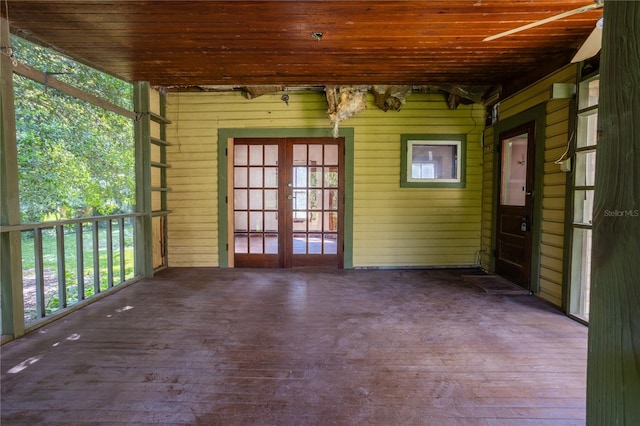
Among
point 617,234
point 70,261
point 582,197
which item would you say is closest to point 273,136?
point 70,261

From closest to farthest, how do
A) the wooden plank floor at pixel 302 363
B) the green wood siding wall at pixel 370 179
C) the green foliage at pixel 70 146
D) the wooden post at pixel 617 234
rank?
the wooden post at pixel 617 234 → the wooden plank floor at pixel 302 363 → the green foliage at pixel 70 146 → the green wood siding wall at pixel 370 179

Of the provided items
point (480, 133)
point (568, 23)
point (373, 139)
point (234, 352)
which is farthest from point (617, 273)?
point (480, 133)

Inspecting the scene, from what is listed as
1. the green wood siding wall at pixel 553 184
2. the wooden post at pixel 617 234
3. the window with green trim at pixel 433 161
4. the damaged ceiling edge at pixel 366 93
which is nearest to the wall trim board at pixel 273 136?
the damaged ceiling edge at pixel 366 93

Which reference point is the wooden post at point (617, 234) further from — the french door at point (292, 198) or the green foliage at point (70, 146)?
the french door at point (292, 198)

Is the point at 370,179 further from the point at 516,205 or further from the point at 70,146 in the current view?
the point at 70,146

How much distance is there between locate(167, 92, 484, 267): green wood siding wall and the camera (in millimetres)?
5070

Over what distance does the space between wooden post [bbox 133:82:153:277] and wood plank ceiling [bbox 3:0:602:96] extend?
30 cm

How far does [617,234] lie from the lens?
23.7 inches

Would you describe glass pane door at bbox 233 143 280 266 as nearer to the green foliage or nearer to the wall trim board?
the wall trim board

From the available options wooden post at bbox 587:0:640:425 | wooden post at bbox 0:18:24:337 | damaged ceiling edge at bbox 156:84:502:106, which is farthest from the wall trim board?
wooden post at bbox 587:0:640:425

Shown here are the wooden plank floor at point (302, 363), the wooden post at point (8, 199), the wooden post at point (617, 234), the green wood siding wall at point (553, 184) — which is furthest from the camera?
the green wood siding wall at point (553, 184)

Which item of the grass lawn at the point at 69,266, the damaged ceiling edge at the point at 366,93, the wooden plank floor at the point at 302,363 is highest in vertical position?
the damaged ceiling edge at the point at 366,93

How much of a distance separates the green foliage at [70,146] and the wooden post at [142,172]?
0.09m

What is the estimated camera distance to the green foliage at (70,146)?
9.59ft
